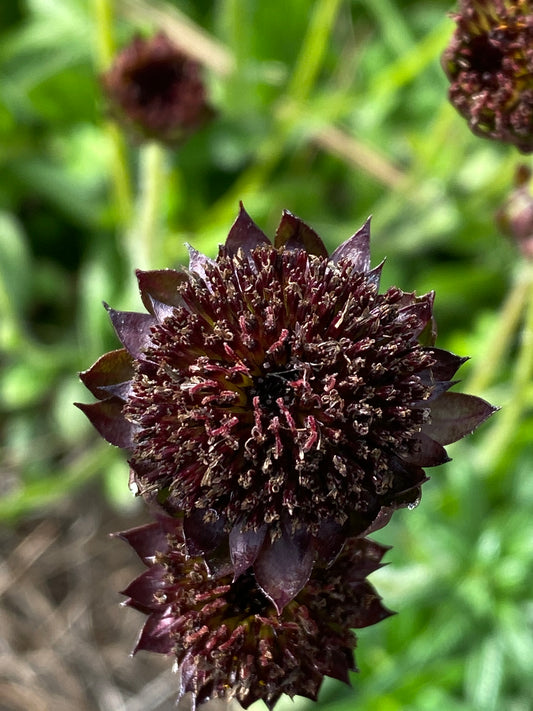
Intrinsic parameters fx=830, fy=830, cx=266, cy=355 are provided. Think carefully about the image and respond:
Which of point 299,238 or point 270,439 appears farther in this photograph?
point 299,238

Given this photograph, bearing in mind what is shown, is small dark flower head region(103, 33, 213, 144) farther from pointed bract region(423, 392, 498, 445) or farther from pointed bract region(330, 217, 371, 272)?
pointed bract region(423, 392, 498, 445)

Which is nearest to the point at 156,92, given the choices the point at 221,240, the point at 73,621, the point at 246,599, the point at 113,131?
the point at 113,131

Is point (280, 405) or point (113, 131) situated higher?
point (113, 131)

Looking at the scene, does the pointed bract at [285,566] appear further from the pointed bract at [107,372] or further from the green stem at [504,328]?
the green stem at [504,328]

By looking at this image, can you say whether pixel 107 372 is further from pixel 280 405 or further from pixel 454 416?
pixel 454 416

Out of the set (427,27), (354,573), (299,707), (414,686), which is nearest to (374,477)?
(354,573)

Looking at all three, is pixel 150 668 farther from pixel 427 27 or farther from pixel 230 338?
pixel 427 27
